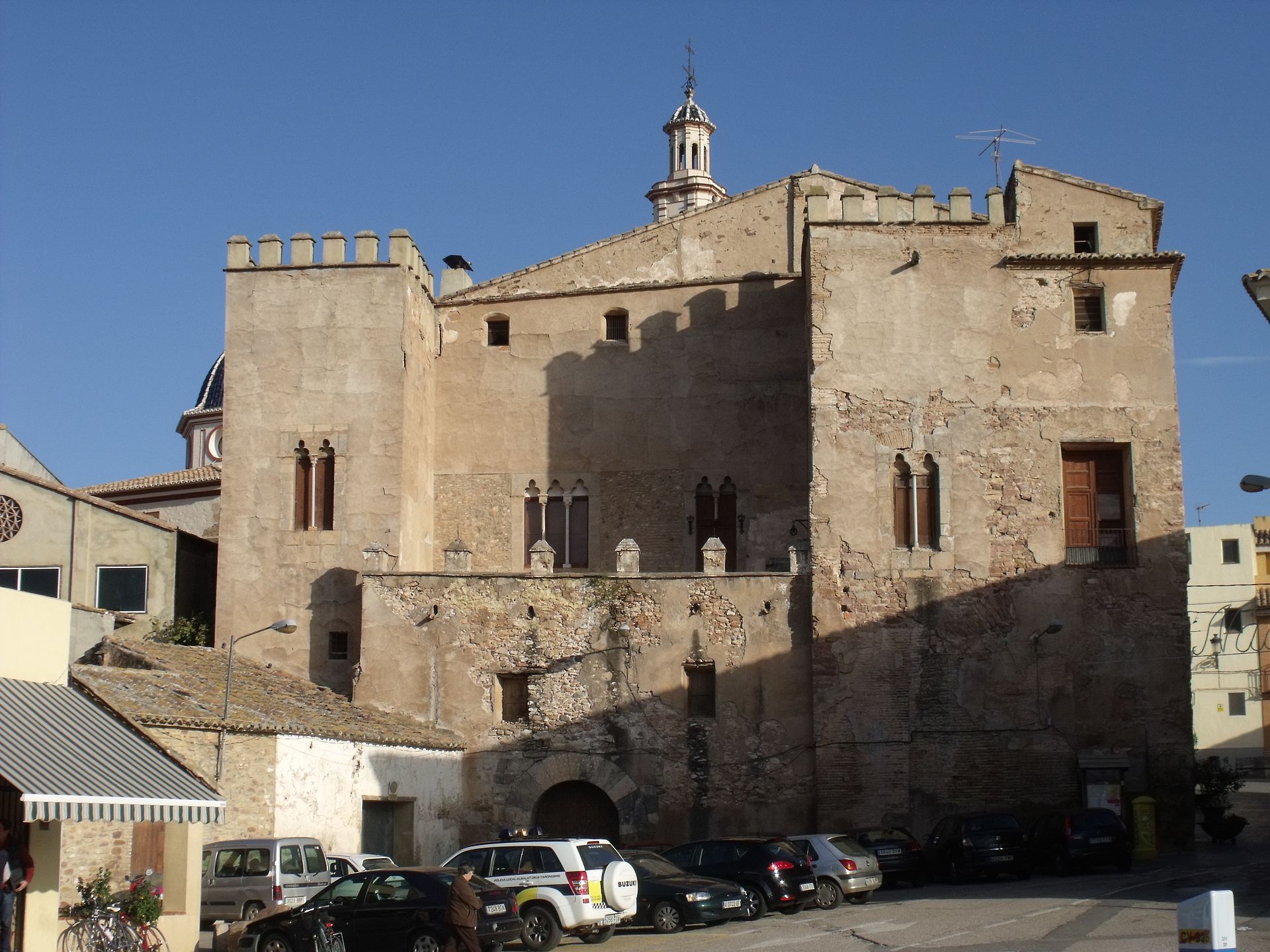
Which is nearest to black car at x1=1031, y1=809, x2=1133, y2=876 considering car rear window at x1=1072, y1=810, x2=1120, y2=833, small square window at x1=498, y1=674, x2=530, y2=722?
car rear window at x1=1072, y1=810, x2=1120, y2=833

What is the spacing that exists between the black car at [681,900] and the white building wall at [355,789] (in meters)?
6.39

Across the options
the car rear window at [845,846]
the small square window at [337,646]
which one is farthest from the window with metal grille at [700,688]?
the small square window at [337,646]

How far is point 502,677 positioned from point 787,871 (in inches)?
392

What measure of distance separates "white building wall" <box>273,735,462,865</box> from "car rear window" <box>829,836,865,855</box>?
8468 millimetres

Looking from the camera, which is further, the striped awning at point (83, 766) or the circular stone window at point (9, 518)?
the circular stone window at point (9, 518)

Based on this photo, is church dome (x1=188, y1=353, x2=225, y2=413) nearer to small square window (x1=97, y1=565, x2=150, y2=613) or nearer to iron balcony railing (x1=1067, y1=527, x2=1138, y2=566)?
small square window (x1=97, y1=565, x2=150, y2=613)

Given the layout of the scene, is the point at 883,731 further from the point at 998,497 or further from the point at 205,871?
the point at 205,871

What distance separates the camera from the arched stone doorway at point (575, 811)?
103 feet

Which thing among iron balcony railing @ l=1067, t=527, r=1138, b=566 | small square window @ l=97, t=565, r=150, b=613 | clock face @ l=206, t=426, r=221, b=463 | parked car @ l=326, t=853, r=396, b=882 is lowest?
parked car @ l=326, t=853, r=396, b=882

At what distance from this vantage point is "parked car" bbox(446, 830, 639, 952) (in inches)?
806

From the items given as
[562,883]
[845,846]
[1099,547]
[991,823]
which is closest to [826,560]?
[1099,547]

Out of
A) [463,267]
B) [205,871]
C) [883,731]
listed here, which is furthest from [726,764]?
[463,267]

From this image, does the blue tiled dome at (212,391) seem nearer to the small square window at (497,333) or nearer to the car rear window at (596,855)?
the small square window at (497,333)

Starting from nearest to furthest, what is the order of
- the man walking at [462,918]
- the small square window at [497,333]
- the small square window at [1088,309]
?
the man walking at [462,918] < the small square window at [1088,309] < the small square window at [497,333]
